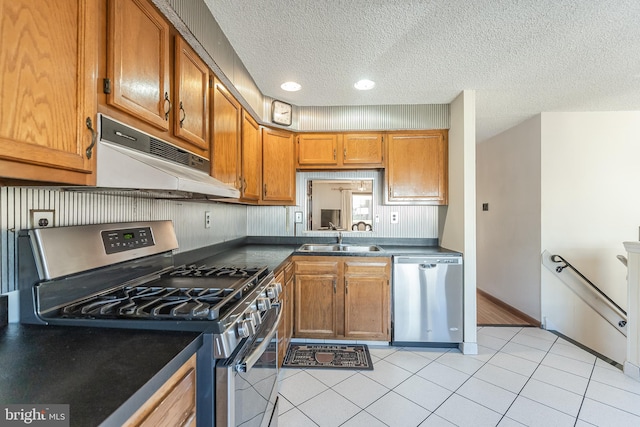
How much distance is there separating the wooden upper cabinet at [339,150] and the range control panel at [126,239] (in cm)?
176

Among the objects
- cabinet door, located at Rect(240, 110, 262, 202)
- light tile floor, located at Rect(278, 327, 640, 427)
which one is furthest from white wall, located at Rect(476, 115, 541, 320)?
cabinet door, located at Rect(240, 110, 262, 202)

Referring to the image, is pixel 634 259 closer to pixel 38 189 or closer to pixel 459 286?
pixel 459 286

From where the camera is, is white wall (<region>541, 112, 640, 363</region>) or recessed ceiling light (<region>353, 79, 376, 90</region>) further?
white wall (<region>541, 112, 640, 363</region>)

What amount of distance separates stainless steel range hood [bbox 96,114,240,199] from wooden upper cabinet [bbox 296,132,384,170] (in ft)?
5.91

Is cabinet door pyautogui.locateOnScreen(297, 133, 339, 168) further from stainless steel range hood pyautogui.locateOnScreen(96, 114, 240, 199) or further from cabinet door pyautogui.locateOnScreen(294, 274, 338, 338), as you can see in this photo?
stainless steel range hood pyautogui.locateOnScreen(96, 114, 240, 199)

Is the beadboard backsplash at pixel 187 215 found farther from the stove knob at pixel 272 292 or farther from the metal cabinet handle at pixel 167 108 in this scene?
the stove knob at pixel 272 292

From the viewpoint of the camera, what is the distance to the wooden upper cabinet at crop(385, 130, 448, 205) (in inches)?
112

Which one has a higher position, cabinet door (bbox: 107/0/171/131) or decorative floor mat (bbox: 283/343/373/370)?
cabinet door (bbox: 107/0/171/131)

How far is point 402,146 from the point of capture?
289 cm

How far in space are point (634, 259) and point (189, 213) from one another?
10.6 ft

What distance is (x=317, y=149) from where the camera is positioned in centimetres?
297

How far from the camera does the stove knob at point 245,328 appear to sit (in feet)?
3.19

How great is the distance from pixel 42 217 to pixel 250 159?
1512mm

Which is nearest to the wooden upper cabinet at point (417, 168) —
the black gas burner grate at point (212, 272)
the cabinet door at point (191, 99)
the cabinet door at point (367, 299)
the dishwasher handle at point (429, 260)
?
the dishwasher handle at point (429, 260)
